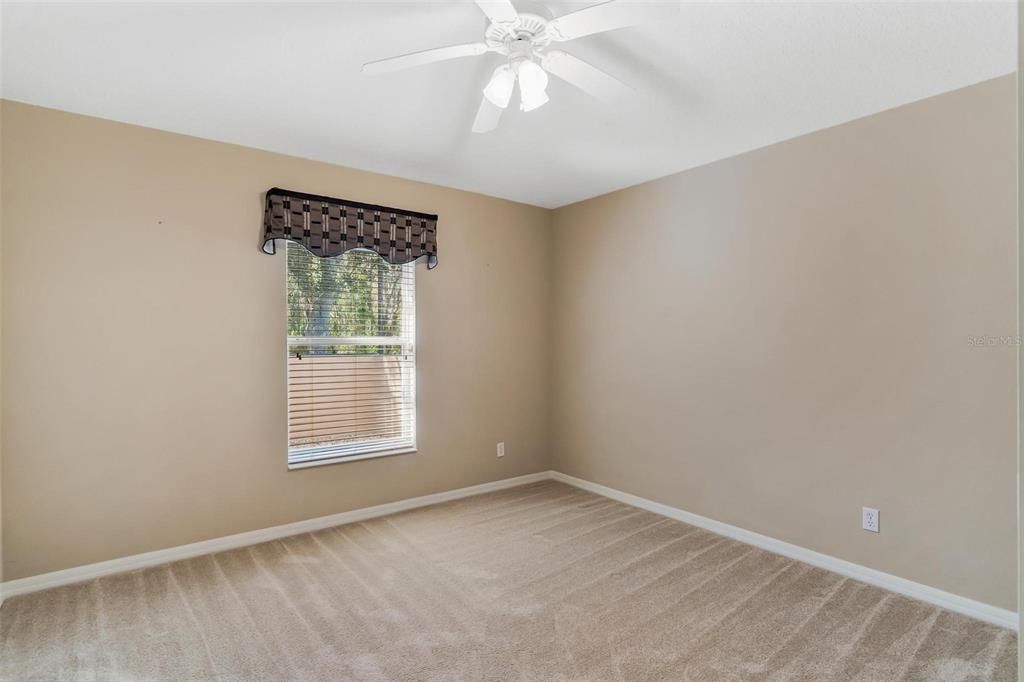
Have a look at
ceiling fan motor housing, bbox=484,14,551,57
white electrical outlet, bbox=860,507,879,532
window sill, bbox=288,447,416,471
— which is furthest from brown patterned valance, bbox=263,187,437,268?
white electrical outlet, bbox=860,507,879,532

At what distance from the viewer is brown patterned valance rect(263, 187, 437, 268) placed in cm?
338

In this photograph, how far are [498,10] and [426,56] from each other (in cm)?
36

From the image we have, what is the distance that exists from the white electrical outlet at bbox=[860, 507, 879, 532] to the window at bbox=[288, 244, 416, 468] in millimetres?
2941

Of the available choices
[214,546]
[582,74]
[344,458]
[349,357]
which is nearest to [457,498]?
[344,458]

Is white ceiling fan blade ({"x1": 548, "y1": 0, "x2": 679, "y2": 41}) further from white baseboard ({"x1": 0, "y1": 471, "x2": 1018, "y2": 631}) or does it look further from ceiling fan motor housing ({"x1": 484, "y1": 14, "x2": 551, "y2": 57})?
white baseboard ({"x1": 0, "y1": 471, "x2": 1018, "y2": 631})

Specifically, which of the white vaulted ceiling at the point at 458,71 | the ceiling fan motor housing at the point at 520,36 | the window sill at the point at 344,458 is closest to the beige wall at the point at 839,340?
the white vaulted ceiling at the point at 458,71

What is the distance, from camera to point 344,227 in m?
3.64

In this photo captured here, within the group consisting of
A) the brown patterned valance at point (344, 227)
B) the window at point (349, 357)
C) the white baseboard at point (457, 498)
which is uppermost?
the brown patterned valance at point (344, 227)

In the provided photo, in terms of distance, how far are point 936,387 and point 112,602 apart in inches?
166

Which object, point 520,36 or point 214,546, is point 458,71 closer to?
point 520,36

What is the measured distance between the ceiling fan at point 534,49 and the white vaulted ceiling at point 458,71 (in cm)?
12

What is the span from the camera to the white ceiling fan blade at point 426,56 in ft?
6.34

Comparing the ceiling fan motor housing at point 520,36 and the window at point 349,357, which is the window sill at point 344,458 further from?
the ceiling fan motor housing at point 520,36

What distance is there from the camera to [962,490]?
253cm
